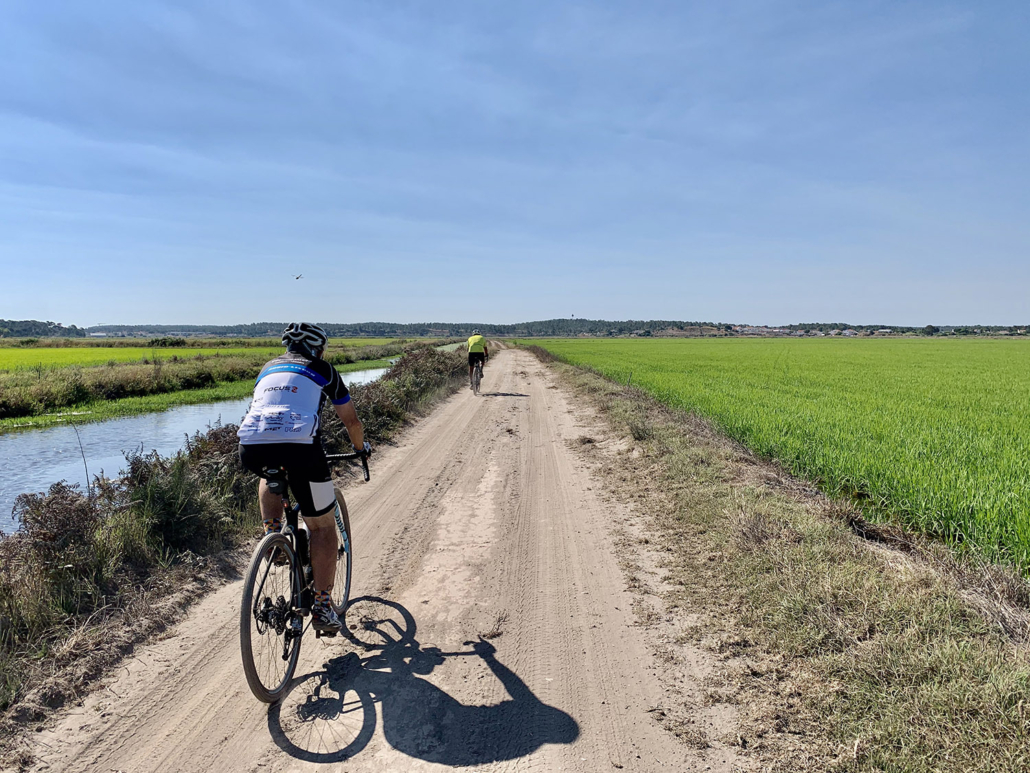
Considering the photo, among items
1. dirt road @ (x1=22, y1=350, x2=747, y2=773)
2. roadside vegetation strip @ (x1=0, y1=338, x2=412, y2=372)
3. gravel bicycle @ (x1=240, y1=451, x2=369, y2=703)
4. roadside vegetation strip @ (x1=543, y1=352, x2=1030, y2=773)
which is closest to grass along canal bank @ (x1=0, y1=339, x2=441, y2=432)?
roadside vegetation strip @ (x1=0, y1=338, x2=412, y2=372)

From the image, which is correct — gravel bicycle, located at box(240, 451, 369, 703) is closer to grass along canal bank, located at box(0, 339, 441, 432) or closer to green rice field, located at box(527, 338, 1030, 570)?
green rice field, located at box(527, 338, 1030, 570)

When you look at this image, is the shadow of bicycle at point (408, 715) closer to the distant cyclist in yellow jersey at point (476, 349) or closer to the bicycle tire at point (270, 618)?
the bicycle tire at point (270, 618)

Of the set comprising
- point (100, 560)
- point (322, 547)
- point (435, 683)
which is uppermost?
point (322, 547)

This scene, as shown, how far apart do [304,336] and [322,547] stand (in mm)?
1439

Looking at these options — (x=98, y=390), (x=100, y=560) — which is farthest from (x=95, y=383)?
(x=100, y=560)

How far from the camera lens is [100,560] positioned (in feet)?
14.8

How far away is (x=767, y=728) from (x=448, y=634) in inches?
85.1

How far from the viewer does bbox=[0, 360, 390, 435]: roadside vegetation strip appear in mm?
15938

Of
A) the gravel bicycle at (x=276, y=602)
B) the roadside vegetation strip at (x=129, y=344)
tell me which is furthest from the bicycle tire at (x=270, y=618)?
the roadside vegetation strip at (x=129, y=344)

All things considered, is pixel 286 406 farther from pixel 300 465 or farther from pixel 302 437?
pixel 300 465

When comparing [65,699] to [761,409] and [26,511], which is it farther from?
[761,409]

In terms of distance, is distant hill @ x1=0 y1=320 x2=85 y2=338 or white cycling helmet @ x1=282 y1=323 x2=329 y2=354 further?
distant hill @ x1=0 y1=320 x2=85 y2=338

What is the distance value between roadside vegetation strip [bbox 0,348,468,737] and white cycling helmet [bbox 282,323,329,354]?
2461mm

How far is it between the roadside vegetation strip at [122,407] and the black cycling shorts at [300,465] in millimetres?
16604
